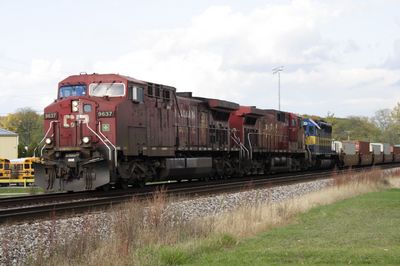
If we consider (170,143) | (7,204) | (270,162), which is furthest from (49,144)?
(270,162)

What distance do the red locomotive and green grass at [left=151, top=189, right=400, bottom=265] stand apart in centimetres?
723

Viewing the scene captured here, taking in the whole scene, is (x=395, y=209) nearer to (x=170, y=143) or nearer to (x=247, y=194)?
(x=247, y=194)

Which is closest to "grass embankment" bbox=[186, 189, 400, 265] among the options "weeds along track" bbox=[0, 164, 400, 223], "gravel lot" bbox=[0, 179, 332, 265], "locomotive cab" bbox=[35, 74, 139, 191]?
"gravel lot" bbox=[0, 179, 332, 265]

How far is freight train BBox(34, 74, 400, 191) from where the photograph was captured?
703 inches

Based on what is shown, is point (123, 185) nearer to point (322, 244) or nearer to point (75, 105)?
point (75, 105)

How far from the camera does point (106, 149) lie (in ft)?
58.4

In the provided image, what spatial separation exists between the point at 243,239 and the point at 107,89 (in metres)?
9.99

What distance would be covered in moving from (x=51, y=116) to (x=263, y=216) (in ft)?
30.3

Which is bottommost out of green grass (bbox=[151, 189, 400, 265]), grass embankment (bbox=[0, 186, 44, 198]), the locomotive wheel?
grass embankment (bbox=[0, 186, 44, 198])

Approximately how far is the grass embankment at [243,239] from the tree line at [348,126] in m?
91.4

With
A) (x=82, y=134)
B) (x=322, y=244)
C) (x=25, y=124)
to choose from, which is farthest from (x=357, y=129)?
(x=322, y=244)

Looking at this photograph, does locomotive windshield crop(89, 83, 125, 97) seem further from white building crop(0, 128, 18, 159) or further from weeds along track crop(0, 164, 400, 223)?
white building crop(0, 128, 18, 159)

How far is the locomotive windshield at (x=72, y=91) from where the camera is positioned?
1929 centimetres

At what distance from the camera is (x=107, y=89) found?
19172 mm
